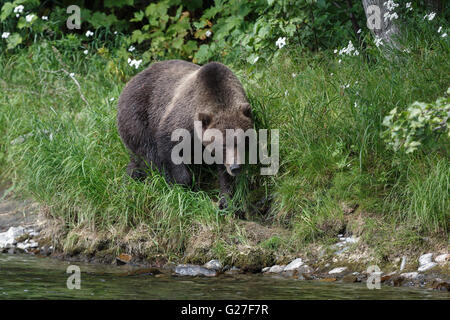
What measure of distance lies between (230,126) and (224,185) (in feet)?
2.14

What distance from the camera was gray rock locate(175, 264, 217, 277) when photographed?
604 cm

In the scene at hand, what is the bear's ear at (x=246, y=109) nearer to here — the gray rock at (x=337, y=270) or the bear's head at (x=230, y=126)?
the bear's head at (x=230, y=126)

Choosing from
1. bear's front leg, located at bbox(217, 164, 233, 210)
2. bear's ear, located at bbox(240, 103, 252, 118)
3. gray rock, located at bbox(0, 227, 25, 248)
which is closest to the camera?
bear's ear, located at bbox(240, 103, 252, 118)

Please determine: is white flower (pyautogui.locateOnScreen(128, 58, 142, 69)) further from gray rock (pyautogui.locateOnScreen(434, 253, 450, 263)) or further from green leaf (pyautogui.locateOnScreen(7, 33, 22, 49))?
gray rock (pyautogui.locateOnScreen(434, 253, 450, 263))

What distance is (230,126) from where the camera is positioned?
6621mm

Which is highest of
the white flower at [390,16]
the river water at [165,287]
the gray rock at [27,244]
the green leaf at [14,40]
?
the green leaf at [14,40]

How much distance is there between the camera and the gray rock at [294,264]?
6078 mm

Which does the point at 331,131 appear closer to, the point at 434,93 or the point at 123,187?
the point at 434,93

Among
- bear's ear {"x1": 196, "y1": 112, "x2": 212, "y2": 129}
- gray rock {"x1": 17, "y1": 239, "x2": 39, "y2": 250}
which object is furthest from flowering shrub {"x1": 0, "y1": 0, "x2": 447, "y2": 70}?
gray rock {"x1": 17, "y1": 239, "x2": 39, "y2": 250}

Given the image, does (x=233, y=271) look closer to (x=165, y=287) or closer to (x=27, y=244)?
(x=165, y=287)

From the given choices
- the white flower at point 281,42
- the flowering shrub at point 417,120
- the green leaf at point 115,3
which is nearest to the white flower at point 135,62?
the green leaf at point 115,3

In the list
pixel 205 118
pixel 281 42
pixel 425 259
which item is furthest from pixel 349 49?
pixel 425 259

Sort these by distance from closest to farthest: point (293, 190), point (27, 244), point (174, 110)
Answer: point (293, 190)
point (174, 110)
point (27, 244)

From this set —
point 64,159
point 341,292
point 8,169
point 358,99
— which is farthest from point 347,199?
point 8,169
